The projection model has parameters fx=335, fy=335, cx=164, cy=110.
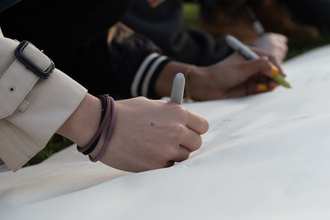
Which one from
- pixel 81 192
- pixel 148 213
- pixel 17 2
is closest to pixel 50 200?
pixel 81 192

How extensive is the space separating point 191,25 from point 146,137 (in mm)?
2115

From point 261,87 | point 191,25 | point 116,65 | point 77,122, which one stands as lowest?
point 191,25

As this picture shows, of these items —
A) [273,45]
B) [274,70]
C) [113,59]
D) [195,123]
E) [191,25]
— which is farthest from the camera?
→ [191,25]

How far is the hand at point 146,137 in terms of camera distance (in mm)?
502

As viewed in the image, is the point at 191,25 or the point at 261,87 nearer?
the point at 261,87

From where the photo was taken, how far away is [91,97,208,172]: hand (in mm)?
502

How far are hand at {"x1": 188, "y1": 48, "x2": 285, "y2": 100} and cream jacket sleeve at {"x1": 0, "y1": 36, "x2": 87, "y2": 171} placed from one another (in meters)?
0.52

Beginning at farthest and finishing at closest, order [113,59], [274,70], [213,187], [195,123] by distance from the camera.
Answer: [113,59]
[274,70]
[195,123]
[213,187]

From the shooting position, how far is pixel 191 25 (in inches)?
98.3

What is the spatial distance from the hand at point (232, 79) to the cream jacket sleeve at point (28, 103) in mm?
517

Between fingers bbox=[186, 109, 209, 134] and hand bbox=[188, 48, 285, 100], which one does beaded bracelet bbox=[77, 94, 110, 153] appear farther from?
hand bbox=[188, 48, 285, 100]

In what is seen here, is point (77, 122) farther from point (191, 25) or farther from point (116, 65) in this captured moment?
point (191, 25)

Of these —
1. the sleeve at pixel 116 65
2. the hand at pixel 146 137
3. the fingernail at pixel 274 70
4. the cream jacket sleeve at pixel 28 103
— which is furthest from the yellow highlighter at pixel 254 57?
the cream jacket sleeve at pixel 28 103

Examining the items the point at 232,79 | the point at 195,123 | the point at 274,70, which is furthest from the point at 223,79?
the point at 195,123
